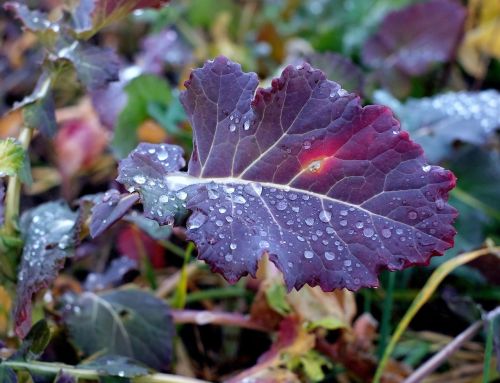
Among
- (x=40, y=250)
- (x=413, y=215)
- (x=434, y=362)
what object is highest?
(x=413, y=215)

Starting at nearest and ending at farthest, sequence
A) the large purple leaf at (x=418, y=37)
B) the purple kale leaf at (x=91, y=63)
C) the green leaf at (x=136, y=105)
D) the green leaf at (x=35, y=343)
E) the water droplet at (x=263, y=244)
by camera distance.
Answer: the water droplet at (x=263, y=244) → the green leaf at (x=35, y=343) → the purple kale leaf at (x=91, y=63) → the green leaf at (x=136, y=105) → the large purple leaf at (x=418, y=37)

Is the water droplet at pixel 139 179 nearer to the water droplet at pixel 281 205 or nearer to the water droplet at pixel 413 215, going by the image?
the water droplet at pixel 281 205

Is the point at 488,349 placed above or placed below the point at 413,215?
below

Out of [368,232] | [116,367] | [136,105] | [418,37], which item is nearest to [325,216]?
[368,232]

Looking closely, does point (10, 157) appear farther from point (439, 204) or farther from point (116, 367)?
point (439, 204)

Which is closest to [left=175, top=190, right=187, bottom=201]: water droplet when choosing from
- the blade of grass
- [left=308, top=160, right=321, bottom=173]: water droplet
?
[left=308, top=160, right=321, bottom=173]: water droplet

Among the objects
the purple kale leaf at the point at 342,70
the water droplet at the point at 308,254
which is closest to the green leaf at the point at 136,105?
the purple kale leaf at the point at 342,70

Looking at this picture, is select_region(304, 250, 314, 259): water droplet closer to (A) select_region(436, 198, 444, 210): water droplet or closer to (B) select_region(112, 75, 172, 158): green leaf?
(A) select_region(436, 198, 444, 210): water droplet
